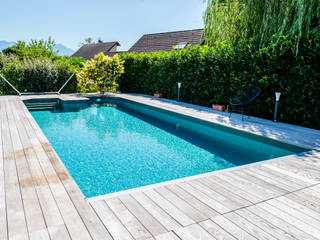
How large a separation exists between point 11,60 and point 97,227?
1371 cm

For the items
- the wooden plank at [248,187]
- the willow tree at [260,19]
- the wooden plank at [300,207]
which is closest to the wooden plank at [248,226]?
the wooden plank at [248,187]

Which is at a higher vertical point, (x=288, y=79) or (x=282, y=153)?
(x=288, y=79)

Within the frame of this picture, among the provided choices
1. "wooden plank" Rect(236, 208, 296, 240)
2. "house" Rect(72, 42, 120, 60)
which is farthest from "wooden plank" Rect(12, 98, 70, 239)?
"house" Rect(72, 42, 120, 60)

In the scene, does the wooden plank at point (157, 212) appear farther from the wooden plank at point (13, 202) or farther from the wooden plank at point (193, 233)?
the wooden plank at point (13, 202)

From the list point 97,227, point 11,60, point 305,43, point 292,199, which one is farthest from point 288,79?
point 11,60

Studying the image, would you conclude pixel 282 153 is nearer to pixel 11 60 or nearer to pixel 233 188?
pixel 233 188

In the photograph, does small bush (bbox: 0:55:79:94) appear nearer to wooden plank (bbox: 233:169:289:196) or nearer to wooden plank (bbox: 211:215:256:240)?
wooden plank (bbox: 233:169:289:196)

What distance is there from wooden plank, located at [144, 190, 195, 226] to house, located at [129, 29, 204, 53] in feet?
58.0

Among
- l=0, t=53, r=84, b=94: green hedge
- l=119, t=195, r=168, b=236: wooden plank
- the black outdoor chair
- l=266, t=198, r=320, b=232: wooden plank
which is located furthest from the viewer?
l=0, t=53, r=84, b=94: green hedge

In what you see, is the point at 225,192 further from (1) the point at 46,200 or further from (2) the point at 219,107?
(2) the point at 219,107

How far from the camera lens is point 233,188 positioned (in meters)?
2.84

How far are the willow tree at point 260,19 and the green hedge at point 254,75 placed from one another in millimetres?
404

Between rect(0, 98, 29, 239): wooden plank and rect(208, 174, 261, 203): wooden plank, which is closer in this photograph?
rect(0, 98, 29, 239): wooden plank

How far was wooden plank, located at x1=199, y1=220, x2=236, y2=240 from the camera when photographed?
1.94 meters
